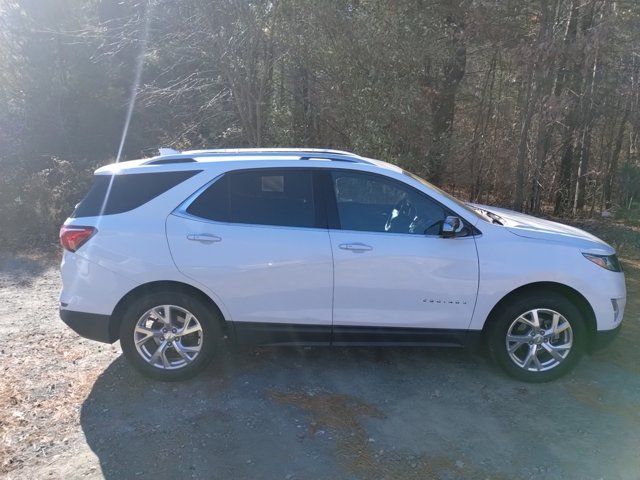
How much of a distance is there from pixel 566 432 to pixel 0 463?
3750mm

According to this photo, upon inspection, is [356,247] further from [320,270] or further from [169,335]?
[169,335]

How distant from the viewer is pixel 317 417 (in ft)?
13.4

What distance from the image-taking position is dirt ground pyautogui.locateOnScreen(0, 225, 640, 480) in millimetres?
3541

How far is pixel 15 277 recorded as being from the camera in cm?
780

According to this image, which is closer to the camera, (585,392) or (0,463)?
(0,463)

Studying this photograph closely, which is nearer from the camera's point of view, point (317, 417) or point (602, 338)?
point (317, 417)

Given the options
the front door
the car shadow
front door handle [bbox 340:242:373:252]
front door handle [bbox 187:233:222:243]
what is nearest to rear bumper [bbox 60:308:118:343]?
the car shadow

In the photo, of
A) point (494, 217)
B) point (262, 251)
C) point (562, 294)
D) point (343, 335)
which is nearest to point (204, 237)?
point (262, 251)

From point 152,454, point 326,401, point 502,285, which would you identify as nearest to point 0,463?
point 152,454

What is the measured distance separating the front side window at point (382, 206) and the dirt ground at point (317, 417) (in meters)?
1.26

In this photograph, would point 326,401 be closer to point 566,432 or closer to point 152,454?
point 152,454

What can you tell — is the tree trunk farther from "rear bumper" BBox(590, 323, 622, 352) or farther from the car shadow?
"rear bumper" BBox(590, 323, 622, 352)

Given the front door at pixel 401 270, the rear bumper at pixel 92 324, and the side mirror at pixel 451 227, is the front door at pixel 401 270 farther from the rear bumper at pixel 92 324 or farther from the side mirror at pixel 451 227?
the rear bumper at pixel 92 324

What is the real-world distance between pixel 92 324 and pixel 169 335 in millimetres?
601
